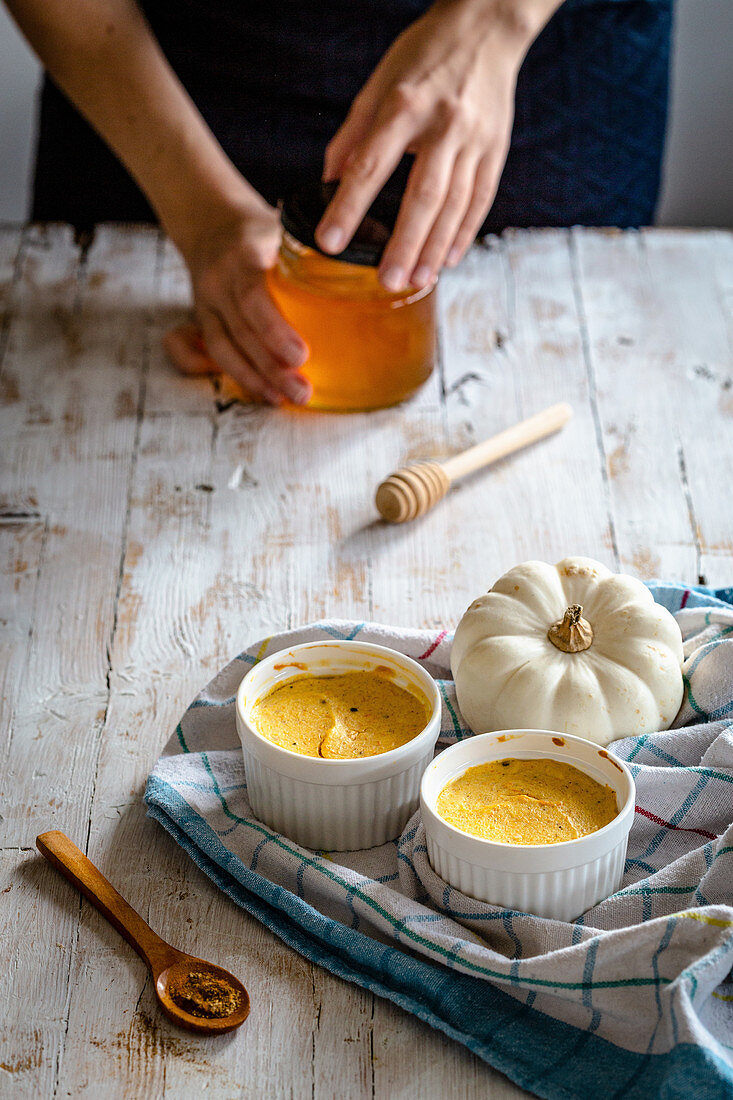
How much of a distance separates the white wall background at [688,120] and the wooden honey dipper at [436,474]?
1.42m

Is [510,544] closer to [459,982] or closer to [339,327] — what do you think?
[339,327]

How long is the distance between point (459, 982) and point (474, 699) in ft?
0.63

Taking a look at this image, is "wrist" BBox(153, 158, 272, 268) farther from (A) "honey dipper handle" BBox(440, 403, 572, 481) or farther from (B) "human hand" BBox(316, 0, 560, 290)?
(A) "honey dipper handle" BBox(440, 403, 572, 481)

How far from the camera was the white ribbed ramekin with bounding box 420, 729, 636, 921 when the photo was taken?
65cm

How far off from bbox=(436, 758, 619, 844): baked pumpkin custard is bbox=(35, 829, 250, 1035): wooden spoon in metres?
0.16

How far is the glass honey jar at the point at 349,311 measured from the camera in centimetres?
117

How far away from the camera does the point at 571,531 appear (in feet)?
3.71

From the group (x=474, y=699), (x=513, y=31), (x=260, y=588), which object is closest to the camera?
(x=474, y=699)

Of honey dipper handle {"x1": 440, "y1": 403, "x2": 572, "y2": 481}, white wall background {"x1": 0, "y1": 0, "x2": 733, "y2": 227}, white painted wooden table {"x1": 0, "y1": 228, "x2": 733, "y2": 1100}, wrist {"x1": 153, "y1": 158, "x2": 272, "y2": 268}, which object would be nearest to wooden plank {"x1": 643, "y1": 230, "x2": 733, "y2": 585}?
white painted wooden table {"x1": 0, "y1": 228, "x2": 733, "y2": 1100}

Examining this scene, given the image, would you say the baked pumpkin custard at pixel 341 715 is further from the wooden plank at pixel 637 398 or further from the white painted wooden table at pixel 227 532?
the wooden plank at pixel 637 398

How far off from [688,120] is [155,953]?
2.19 m

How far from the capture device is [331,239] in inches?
44.3

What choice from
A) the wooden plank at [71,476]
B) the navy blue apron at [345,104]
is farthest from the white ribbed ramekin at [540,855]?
the navy blue apron at [345,104]

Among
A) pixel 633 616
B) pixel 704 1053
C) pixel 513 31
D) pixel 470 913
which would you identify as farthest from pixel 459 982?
pixel 513 31
